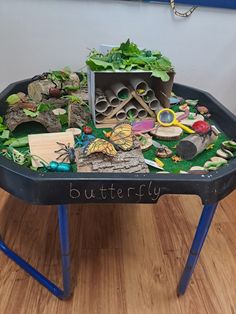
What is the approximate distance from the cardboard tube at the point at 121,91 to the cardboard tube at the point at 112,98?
1 centimetres

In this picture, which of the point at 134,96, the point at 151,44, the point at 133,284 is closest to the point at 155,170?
the point at 134,96

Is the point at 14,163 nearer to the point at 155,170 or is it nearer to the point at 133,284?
the point at 155,170

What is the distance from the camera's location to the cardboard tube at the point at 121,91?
86cm

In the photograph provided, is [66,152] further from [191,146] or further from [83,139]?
[191,146]


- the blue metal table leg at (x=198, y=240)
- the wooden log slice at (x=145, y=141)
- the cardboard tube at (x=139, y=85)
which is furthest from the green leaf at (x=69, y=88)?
the blue metal table leg at (x=198, y=240)

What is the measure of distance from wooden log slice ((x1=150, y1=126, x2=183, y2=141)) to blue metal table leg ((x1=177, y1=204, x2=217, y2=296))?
0.75 feet

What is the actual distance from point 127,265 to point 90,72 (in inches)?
25.5

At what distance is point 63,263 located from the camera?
780mm

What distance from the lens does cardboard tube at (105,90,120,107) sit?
0.86m

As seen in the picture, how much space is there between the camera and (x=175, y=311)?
87cm

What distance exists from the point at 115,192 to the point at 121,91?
0.38m

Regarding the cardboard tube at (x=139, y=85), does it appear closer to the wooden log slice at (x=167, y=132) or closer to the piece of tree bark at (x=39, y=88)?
the wooden log slice at (x=167, y=132)

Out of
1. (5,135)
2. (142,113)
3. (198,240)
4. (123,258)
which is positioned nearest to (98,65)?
(142,113)

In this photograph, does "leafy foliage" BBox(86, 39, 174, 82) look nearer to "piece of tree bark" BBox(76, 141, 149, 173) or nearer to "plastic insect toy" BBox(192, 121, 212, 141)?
"plastic insect toy" BBox(192, 121, 212, 141)
